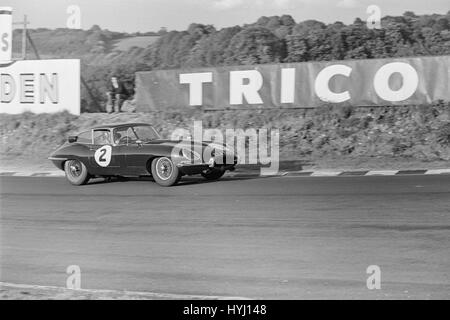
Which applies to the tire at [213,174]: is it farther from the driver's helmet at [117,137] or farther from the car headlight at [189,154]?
the driver's helmet at [117,137]

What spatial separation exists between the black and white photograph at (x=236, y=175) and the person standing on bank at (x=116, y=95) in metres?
0.05

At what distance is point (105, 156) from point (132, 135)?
60cm

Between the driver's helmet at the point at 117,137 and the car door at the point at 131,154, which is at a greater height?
the driver's helmet at the point at 117,137

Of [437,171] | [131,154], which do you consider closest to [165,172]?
[131,154]

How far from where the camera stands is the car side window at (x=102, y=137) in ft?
45.0

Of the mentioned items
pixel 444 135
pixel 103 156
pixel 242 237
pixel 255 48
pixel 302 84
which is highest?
pixel 255 48

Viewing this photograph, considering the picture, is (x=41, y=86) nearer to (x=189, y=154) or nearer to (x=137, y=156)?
(x=137, y=156)

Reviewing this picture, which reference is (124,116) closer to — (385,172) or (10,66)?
(10,66)

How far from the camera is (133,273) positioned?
7.25 meters

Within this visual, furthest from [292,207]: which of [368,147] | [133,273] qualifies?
[368,147]

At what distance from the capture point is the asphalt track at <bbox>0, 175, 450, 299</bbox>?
22.1 ft

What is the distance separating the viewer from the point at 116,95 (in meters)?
24.4

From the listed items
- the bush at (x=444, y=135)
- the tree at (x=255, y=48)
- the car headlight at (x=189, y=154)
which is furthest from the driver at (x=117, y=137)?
the tree at (x=255, y=48)

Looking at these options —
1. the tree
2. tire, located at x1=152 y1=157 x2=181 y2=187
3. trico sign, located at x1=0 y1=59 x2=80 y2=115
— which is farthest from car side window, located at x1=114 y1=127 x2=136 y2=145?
the tree
